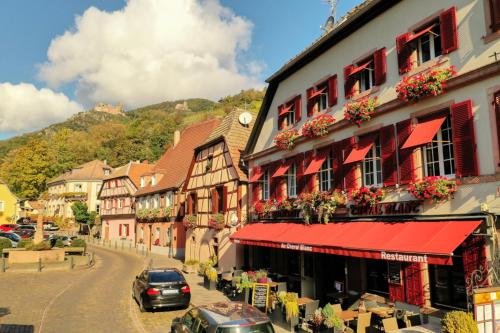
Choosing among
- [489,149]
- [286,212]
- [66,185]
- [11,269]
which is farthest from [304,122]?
[66,185]

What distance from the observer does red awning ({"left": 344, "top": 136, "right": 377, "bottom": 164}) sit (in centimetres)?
1434

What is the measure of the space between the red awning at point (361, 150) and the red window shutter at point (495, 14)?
5122 mm

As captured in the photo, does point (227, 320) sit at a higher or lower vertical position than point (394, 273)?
lower

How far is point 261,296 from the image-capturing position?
48.6 feet

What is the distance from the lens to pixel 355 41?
16.0m

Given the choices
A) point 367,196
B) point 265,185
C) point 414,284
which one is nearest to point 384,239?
point 414,284

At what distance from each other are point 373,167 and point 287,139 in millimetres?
5479

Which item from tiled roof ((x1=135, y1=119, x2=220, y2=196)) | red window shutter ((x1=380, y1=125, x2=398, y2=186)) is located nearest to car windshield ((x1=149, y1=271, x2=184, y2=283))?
red window shutter ((x1=380, y1=125, x2=398, y2=186))

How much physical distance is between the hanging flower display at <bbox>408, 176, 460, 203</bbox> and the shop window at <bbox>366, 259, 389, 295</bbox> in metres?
3.10

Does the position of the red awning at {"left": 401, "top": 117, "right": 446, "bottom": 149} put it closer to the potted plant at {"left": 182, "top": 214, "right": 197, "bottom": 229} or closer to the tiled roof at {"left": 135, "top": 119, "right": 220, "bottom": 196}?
the potted plant at {"left": 182, "top": 214, "right": 197, "bottom": 229}

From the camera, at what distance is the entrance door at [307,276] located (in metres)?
17.4

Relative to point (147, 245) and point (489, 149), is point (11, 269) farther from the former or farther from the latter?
point (489, 149)

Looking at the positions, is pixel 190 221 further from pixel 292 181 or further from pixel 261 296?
pixel 261 296

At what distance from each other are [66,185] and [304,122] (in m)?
67.0
